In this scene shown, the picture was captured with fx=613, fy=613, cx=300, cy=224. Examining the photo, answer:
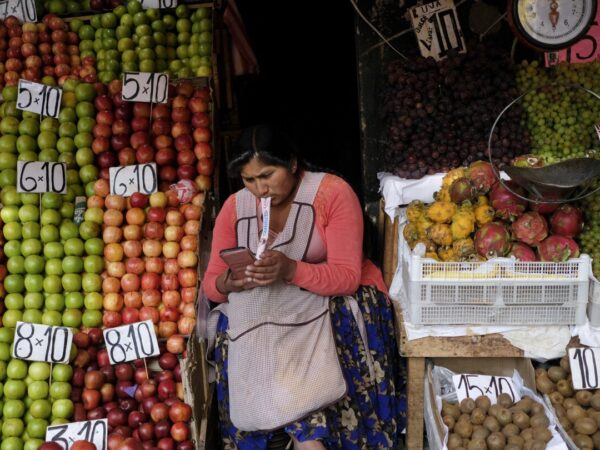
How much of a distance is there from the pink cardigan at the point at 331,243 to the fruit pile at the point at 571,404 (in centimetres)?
81

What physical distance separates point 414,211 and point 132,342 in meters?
1.36

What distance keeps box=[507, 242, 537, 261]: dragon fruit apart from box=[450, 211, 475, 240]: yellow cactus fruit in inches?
6.9

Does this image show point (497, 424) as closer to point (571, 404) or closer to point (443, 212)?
point (571, 404)

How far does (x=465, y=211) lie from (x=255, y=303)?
3.02ft

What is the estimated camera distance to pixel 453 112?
2.86m

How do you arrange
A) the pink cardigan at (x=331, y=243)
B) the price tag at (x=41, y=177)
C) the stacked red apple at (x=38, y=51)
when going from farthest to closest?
1. the stacked red apple at (x=38, y=51)
2. the price tag at (x=41, y=177)
3. the pink cardigan at (x=331, y=243)

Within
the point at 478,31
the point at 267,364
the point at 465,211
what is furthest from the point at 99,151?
the point at 478,31

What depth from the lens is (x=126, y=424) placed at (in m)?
2.61

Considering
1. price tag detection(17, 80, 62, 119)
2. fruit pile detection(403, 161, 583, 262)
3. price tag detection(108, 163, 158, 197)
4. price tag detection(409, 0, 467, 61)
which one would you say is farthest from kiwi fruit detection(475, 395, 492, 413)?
price tag detection(17, 80, 62, 119)

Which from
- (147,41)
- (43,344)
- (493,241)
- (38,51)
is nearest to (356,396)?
(493,241)

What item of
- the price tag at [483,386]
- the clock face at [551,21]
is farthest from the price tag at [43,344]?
the clock face at [551,21]

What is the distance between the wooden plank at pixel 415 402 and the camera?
2.56 metres

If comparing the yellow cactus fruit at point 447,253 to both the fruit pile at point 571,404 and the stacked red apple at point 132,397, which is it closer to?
the fruit pile at point 571,404

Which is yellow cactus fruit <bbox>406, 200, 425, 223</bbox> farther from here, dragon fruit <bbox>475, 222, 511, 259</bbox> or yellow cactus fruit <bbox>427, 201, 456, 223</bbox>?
dragon fruit <bbox>475, 222, 511, 259</bbox>
